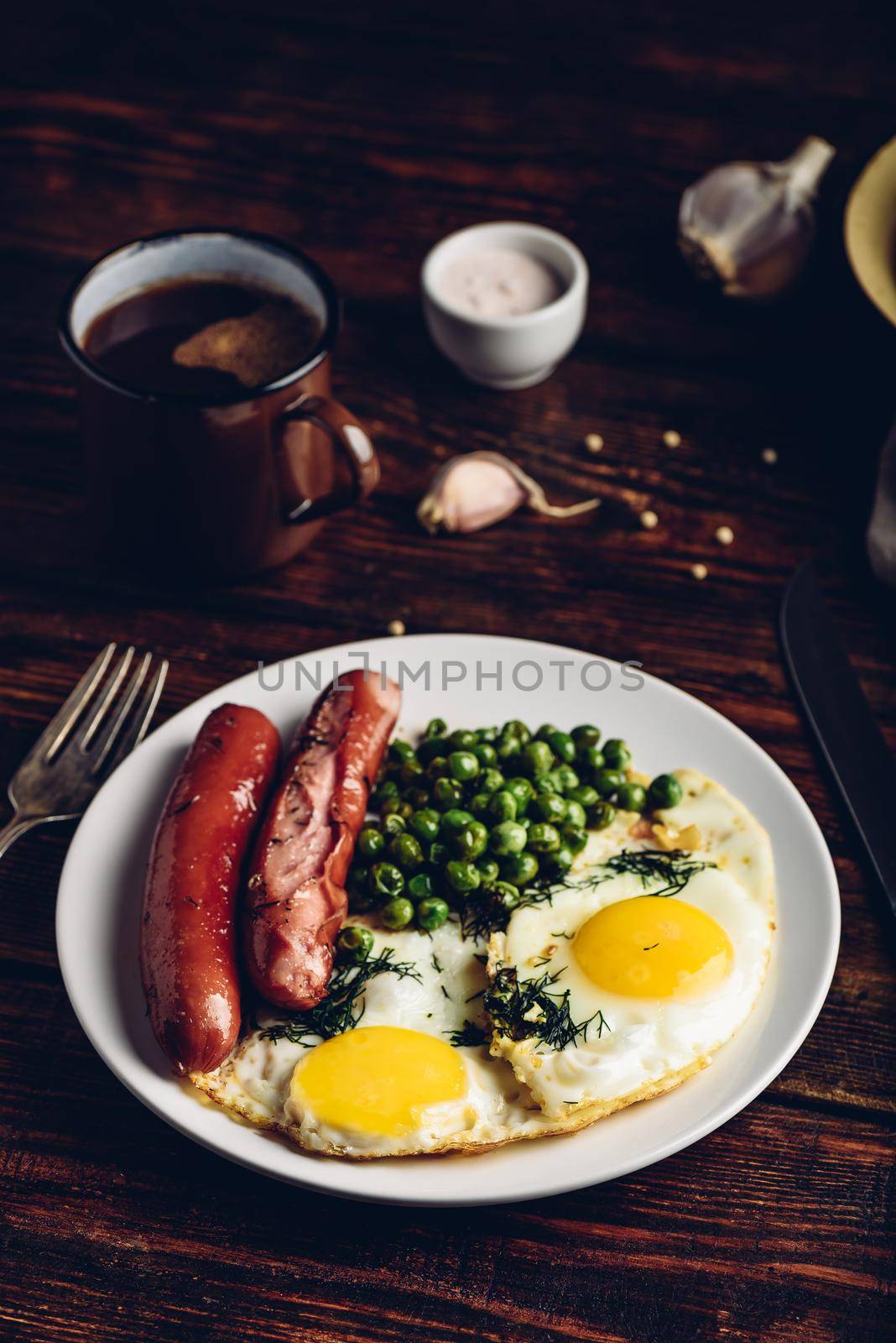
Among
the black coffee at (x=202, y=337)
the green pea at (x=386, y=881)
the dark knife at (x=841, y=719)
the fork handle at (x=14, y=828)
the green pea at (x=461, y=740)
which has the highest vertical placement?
the black coffee at (x=202, y=337)

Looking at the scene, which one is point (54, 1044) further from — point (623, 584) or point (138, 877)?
point (623, 584)

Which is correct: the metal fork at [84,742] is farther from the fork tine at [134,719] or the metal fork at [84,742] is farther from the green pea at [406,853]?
the green pea at [406,853]

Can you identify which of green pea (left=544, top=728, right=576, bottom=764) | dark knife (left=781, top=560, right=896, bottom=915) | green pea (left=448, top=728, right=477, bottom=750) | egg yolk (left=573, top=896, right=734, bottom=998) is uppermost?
egg yolk (left=573, top=896, right=734, bottom=998)

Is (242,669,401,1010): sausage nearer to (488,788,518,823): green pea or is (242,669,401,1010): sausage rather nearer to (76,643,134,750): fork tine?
(488,788,518,823): green pea

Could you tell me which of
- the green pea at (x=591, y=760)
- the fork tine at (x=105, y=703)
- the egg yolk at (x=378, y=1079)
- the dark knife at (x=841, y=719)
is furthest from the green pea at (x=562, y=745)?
the fork tine at (x=105, y=703)

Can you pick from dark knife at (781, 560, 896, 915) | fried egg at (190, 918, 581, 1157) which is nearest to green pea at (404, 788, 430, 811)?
fried egg at (190, 918, 581, 1157)

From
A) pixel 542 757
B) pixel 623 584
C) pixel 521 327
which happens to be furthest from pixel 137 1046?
pixel 521 327
